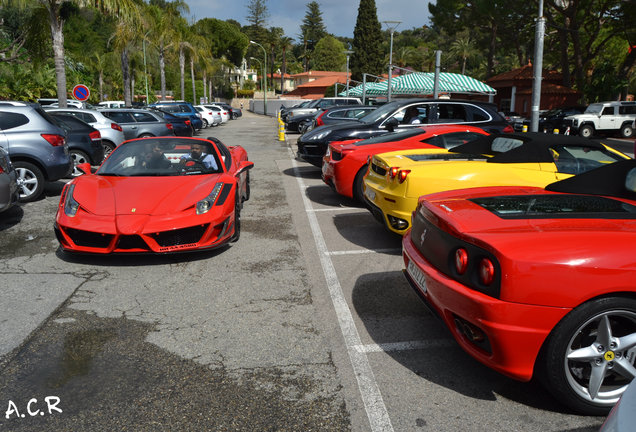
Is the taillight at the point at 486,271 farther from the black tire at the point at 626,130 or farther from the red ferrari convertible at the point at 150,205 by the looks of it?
the black tire at the point at 626,130

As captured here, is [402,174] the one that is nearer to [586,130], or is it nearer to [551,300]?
[551,300]

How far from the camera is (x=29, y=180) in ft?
29.6

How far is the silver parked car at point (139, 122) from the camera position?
640 inches

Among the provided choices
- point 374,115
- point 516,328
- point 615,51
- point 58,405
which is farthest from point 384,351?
point 615,51

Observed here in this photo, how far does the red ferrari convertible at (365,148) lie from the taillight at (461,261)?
17.1ft

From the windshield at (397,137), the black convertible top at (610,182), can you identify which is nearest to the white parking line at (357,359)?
the black convertible top at (610,182)

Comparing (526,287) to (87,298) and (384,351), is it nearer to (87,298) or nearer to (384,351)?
(384,351)

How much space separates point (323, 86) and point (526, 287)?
86.0 m

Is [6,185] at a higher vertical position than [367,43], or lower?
lower

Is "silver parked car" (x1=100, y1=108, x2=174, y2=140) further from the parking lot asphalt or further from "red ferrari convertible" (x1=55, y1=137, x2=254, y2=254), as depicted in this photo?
the parking lot asphalt

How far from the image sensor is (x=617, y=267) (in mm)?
2791

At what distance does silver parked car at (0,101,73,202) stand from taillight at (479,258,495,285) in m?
8.25

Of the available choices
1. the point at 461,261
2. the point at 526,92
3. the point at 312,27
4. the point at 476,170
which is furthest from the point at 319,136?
the point at 312,27

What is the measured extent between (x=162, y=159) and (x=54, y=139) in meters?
3.40
